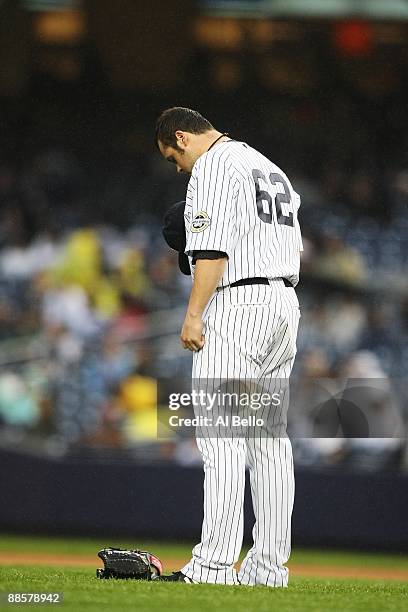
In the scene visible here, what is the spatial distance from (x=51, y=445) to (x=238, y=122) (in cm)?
400

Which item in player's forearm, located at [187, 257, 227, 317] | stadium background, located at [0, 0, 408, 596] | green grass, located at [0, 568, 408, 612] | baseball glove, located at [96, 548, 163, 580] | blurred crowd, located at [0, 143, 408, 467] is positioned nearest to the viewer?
green grass, located at [0, 568, 408, 612]

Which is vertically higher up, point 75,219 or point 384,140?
point 384,140

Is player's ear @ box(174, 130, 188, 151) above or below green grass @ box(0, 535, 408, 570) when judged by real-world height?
above

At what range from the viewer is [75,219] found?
1035 cm

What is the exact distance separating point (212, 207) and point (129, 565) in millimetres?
1213

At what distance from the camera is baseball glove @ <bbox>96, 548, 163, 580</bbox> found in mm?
3828

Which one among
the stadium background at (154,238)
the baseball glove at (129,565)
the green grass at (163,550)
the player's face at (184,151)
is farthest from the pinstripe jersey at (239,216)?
the stadium background at (154,238)

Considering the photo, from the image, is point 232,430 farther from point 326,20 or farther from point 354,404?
point 326,20

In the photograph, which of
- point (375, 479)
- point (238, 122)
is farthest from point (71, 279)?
point (375, 479)

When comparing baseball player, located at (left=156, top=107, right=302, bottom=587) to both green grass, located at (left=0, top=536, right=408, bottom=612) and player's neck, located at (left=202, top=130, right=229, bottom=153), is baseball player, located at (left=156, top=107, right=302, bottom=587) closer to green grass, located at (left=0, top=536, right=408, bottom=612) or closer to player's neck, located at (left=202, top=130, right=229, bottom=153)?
player's neck, located at (left=202, top=130, right=229, bottom=153)

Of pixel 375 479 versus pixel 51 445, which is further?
pixel 51 445

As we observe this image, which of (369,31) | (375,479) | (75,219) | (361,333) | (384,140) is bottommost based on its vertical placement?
(375,479)

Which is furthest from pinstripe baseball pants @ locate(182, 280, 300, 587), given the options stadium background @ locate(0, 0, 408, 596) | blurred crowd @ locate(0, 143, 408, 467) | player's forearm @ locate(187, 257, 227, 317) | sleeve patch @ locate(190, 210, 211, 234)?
blurred crowd @ locate(0, 143, 408, 467)

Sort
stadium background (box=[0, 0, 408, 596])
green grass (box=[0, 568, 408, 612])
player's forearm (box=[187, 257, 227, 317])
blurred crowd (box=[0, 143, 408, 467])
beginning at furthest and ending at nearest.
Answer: blurred crowd (box=[0, 143, 408, 467]) → stadium background (box=[0, 0, 408, 596]) → player's forearm (box=[187, 257, 227, 317]) → green grass (box=[0, 568, 408, 612])
